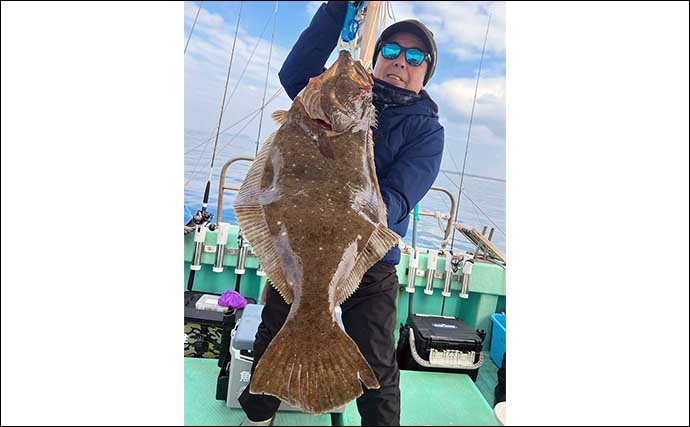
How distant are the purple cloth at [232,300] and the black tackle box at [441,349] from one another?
0.55 m

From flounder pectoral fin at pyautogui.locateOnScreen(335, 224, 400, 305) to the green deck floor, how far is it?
0.53 metres

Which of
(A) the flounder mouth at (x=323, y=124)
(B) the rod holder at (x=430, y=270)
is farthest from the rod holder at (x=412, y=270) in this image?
(A) the flounder mouth at (x=323, y=124)

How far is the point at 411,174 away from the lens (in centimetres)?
96

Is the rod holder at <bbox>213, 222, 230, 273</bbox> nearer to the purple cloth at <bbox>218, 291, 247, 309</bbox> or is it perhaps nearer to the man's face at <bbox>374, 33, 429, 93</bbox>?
the purple cloth at <bbox>218, 291, 247, 309</bbox>

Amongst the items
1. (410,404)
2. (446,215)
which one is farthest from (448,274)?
(410,404)

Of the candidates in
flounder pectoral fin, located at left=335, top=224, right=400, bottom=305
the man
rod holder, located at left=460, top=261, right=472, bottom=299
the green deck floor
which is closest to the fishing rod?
the green deck floor

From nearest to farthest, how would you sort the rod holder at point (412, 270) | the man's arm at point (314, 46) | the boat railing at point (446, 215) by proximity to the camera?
1. the man's arm at point (314, 46)
2. the boat railing at point (446, 215)
3. the rod holder at point (412, 270)

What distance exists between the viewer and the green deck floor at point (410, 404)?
1.21 meters

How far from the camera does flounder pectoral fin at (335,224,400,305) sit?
2.59ft

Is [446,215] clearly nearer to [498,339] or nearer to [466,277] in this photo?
[466,277]

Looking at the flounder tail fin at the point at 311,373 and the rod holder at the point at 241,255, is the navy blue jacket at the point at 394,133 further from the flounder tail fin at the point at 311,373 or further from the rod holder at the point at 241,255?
the rod holder at the point at 241,255
